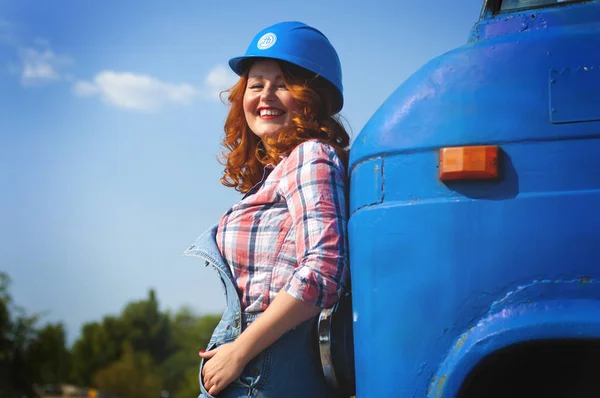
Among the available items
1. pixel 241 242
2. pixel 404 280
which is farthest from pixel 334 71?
pixel 404 280

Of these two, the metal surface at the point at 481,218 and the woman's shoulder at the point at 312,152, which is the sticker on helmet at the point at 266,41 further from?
the metal surface at the point at 481,218

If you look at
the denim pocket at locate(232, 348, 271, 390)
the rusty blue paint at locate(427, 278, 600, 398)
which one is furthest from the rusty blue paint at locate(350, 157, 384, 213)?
the denim pocket at locate(232, 348, 271, 390)

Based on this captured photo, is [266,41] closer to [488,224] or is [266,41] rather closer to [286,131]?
[286,131]

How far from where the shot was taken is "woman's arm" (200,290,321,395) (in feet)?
7.00

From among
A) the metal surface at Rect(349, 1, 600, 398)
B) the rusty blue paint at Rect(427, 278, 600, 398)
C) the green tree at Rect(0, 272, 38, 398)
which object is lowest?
the rusty blue paint at Rect(427, 278, 600, 398)

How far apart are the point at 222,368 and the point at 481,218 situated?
39.5 inches

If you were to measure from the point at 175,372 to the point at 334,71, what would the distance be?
63.2 metres

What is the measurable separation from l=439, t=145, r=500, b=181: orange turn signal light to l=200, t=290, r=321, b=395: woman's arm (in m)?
0.66

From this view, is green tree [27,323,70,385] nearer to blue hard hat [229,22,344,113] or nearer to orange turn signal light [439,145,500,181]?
blue hard hat [229,22,344,113]

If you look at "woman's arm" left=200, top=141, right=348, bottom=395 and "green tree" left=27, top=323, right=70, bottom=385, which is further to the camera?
"green tree" left=27, top=323, right=70, bottom=385

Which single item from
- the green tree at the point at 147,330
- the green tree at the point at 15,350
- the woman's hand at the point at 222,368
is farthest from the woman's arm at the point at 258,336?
the green tree at the point at 147,330

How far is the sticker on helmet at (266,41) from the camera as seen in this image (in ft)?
8.52

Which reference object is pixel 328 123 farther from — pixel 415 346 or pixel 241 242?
pixel 415 346

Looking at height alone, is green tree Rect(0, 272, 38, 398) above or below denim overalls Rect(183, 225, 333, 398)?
above
